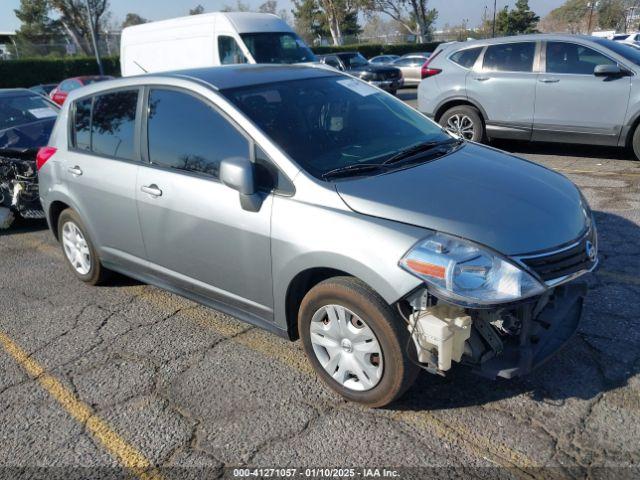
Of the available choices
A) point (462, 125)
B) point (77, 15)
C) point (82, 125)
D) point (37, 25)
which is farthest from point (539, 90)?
point (37, 25)

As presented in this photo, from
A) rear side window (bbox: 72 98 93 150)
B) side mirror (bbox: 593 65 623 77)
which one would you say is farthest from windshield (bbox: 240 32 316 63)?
rear side window (bbox: 72 98 93 150)

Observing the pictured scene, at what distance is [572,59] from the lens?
762 centimetres

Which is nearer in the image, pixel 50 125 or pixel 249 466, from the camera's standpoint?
pixel 249 466

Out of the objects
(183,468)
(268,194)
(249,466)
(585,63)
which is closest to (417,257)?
(268,194)

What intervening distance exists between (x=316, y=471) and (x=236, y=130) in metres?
1.91

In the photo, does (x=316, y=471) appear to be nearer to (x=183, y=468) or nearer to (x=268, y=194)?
(x=183, y=468)

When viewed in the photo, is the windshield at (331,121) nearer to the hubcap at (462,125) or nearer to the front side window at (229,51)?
the hubcap at (462,125)

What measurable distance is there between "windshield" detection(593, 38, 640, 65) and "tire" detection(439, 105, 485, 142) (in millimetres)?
1840

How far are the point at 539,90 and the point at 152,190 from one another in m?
6.06

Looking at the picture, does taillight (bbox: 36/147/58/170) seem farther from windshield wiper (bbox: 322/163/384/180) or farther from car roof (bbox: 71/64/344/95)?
windshield wiper (bbox: 322/163/384/180)

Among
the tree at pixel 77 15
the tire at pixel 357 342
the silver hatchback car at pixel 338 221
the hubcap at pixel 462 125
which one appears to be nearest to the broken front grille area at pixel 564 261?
the silver hatchback car at pixel 338 221

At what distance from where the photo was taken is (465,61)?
8.66 m

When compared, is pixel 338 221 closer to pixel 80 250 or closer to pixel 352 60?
pixel 80 250

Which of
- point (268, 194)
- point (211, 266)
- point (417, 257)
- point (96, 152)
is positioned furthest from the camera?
point (96, 152)
